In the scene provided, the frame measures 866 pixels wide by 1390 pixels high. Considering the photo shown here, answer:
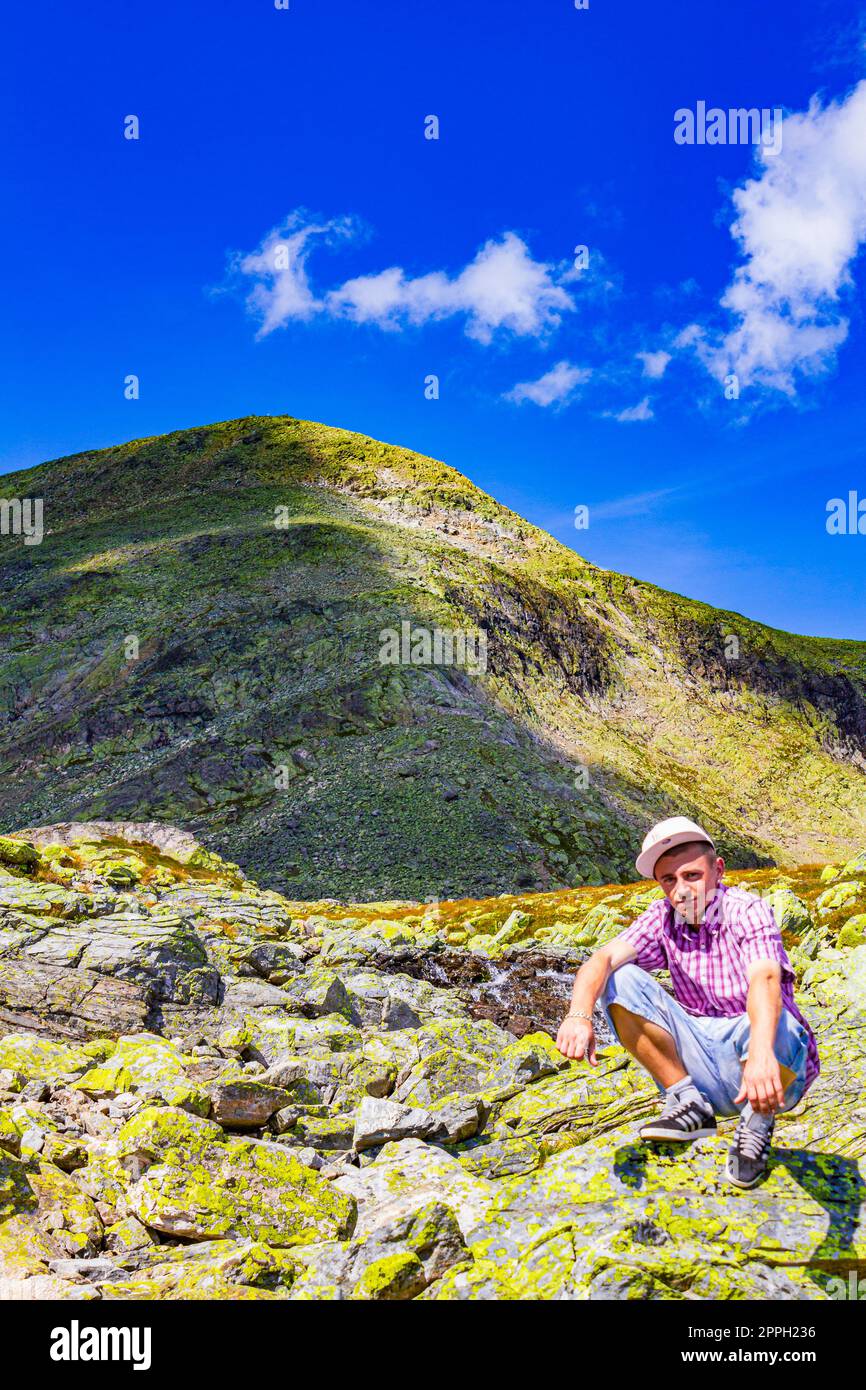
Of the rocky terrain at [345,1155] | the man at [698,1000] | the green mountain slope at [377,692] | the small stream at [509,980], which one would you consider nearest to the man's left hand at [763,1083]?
the man at [698,1000]

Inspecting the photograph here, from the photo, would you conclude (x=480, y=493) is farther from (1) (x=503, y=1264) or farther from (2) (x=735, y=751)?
(1) (x=503, y=1264)

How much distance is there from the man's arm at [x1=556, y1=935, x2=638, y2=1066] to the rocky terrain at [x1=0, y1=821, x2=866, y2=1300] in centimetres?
146

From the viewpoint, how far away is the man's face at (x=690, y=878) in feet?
20.7

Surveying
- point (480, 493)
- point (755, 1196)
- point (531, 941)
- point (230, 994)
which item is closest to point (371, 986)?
point (230, 994)

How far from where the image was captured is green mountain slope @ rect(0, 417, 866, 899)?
70312 mm

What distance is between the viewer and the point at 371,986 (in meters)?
23.1

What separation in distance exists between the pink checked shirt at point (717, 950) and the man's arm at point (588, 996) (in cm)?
18

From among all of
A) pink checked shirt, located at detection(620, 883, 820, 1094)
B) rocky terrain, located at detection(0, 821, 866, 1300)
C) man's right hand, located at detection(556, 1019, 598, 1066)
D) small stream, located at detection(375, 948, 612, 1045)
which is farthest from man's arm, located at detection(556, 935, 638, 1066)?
small stream, located at detection(375, 948, 612, 1045)

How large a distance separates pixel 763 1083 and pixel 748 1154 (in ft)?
3.54

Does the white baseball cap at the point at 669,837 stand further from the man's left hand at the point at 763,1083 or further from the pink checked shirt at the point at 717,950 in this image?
the man's left hand at the point at 763,1083

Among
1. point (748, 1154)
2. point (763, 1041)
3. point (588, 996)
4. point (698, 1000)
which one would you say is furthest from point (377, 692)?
point (763, 1041)

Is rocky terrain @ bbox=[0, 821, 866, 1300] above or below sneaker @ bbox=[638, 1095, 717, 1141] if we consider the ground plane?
below

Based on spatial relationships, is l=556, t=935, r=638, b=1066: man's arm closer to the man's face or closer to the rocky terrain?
the man's face
